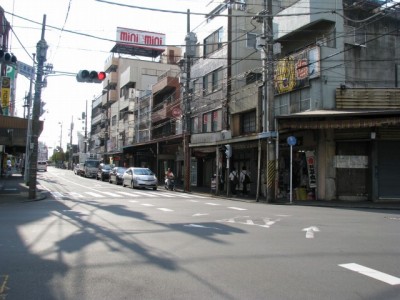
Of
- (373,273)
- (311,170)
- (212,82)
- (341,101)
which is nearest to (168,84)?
(212,82)

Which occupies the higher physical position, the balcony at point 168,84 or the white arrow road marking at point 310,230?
the balcony at point 168,84

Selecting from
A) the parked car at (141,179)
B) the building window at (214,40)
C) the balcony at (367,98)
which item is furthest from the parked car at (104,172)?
the balcony at (367,98)

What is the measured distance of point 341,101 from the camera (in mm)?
23266

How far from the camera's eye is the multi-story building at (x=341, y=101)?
22688 mm

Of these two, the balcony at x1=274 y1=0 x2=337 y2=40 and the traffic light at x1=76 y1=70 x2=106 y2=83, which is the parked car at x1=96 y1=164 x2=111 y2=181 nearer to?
the balcony at x1=274 y1=0 x2=337 y2=40

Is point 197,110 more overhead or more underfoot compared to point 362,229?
more overhead

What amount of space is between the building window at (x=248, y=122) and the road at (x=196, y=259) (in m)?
17.1

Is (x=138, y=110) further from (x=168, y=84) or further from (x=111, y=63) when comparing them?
(x=111, y=63)

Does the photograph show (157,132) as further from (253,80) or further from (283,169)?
(283,169)

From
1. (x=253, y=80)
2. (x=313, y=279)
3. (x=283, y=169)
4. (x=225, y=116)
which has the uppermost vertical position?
(x=253, y=80)

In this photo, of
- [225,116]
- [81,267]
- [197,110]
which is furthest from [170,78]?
[81,267]

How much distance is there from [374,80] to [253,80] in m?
8.93

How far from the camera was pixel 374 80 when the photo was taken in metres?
24.5

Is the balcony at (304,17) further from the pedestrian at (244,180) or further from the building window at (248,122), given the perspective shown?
the pedestrian at (244,180)
